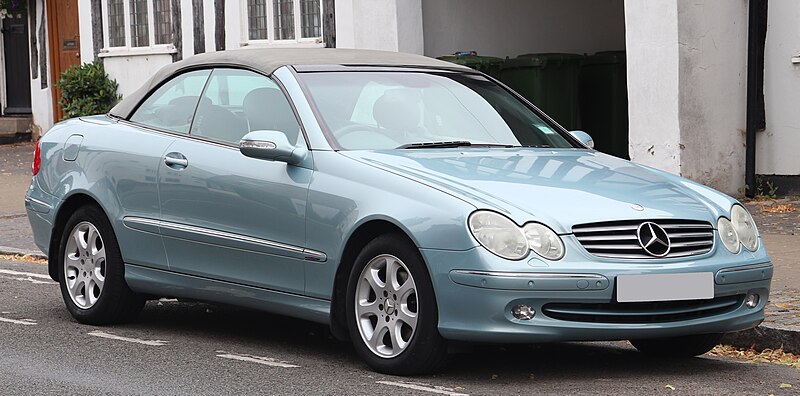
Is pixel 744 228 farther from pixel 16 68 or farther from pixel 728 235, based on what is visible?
pixel 16 68

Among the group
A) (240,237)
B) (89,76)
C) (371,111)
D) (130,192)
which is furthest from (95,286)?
(89,76)

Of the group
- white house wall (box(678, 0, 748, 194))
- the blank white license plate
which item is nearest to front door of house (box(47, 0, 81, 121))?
white house wall (box(678, 0, 748, 194))

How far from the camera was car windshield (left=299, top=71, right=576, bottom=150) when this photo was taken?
24.1ft

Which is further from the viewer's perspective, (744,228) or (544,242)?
(744,228)

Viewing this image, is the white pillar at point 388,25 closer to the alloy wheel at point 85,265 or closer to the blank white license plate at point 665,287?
the alloy wheel at point 85,265

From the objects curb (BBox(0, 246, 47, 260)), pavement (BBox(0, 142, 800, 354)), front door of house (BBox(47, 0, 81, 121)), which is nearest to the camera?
pavement (BBox(0, 142, 800, 354))

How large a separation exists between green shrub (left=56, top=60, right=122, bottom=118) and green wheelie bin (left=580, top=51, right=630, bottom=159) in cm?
787

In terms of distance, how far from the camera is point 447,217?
6367mm

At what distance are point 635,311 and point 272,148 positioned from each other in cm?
187

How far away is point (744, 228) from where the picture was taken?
22.7 ft

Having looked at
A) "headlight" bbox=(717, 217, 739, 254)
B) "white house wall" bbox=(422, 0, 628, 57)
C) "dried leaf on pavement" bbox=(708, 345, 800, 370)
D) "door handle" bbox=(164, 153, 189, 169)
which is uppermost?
"white house wall" bbox=(422, 0, 628, 57)

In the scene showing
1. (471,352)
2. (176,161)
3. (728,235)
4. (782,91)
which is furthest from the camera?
(782,91)

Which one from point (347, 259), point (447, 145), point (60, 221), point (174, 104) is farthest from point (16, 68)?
point (347, 259)

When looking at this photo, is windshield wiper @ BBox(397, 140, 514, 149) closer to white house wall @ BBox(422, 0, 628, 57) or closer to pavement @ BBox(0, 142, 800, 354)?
pavement @ BBox(0, 142, 800, 354)
